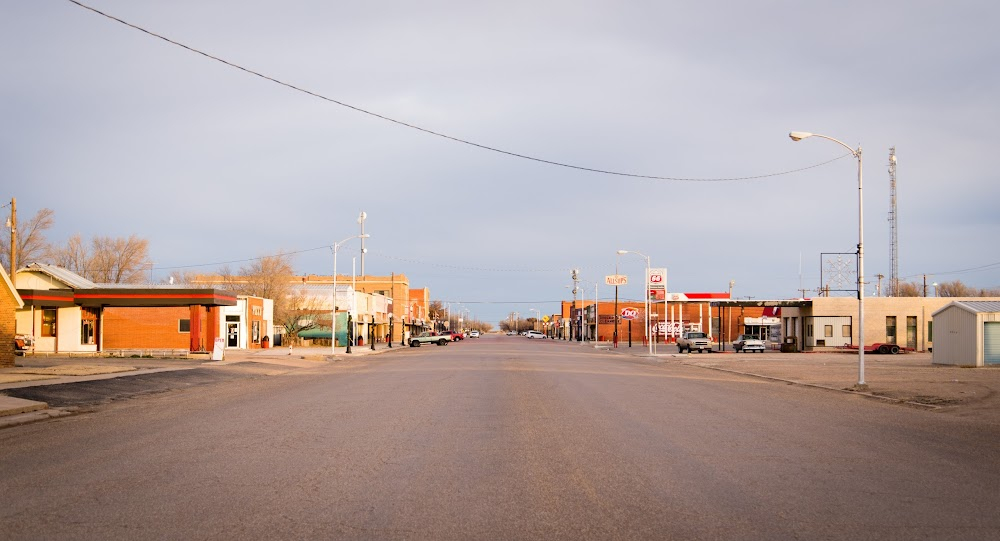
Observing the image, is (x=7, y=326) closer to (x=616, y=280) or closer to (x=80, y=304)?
(x=80, y=304)

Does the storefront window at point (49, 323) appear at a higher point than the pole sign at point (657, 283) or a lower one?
lower

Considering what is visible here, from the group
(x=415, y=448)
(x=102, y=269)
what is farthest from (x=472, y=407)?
(x=102, y=269)

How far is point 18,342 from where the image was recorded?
46281mm

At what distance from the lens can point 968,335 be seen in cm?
3888

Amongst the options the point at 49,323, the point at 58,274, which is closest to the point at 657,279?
the point at 58,274

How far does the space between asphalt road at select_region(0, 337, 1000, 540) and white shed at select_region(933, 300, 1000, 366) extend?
23163mm

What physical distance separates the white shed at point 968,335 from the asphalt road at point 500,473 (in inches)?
912

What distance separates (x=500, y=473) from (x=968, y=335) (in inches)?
1443

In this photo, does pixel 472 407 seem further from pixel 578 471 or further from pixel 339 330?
pixel 339 330

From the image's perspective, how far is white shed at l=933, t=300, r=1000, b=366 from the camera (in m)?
38.0

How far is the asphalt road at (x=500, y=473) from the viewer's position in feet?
23.8

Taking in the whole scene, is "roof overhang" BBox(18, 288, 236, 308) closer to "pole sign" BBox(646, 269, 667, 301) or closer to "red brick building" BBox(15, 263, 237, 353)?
"red brick building" BBox(15, 263, 237, 353)

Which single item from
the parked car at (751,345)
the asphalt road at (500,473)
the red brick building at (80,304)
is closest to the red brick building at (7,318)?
the asphalt road at (500,473)

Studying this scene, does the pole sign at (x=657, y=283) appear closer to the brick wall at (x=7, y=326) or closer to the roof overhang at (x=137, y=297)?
the roof overhang at (x=137, y=297)
